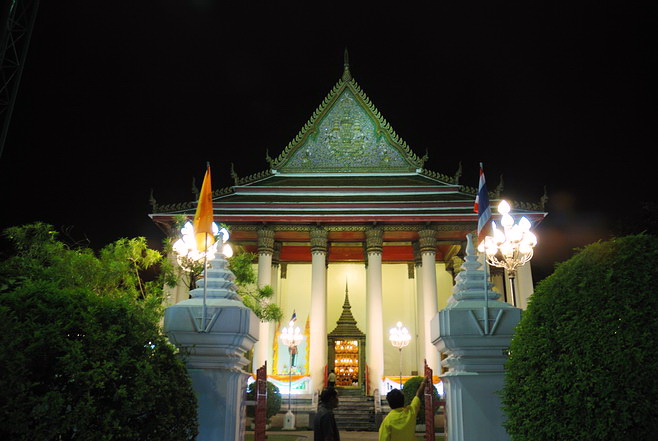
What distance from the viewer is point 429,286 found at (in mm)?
20234

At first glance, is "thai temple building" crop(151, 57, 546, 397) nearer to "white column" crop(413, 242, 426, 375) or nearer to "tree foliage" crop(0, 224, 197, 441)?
"white column" crop(413, 242, 426, 375)

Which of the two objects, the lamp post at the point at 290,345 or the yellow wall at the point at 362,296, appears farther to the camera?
the yellow wall at the point at 362,296

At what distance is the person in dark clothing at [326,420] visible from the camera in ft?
16.5

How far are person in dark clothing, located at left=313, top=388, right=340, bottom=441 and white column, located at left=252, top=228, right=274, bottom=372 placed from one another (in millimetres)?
14242

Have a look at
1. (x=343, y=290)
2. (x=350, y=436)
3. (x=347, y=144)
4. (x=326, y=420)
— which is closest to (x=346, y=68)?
(x=347, y=144)

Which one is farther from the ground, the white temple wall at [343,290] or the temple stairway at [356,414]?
the white temple wall at [343,290]

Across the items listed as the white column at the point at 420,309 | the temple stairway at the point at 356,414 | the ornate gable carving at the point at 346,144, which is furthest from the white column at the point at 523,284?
the temple stairway at the point at 356,414

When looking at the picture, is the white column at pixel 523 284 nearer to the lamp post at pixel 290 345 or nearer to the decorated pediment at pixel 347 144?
the decorated pediment at pixel 347 144

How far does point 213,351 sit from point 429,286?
16.2 metres

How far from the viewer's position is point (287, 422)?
1728 centimetres

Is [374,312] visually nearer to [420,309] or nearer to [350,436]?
[420,309]

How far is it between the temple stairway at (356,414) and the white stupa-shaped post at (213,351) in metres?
13.8

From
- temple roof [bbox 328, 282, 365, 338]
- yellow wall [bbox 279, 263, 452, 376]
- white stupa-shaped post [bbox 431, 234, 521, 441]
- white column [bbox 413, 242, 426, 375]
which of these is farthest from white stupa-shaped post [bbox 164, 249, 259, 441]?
yellow wall [bbox 279, 263, 452, 376]

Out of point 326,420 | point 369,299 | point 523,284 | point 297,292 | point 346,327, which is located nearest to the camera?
point 326,420
